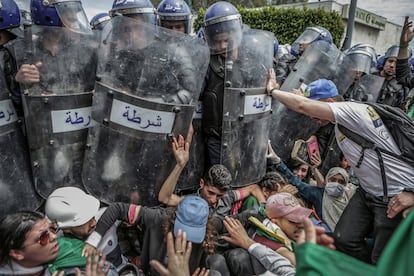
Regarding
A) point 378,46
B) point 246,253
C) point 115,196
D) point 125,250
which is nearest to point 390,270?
point 246,253

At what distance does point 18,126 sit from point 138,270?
3.83 ft

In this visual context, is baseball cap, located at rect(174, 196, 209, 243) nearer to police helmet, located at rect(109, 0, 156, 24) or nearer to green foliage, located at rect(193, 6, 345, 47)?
police helmet, located at rect(109, 0, 156, 24)

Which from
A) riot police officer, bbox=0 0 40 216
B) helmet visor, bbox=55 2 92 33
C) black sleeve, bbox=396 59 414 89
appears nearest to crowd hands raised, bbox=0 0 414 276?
riot police officer, bbox=0 0 40 216

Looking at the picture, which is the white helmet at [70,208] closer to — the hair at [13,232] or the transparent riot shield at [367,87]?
the hair at [13,232]

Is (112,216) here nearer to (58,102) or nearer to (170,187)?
(170,187)

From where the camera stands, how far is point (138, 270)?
7.59 feet

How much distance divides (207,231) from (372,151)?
3.47 feet

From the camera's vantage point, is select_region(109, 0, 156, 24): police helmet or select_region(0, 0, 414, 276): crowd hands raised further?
select_region(109, 0, 156, 24): police helmet

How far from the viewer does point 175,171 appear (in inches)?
97.1

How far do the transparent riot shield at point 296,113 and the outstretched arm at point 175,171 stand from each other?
137 centimetres

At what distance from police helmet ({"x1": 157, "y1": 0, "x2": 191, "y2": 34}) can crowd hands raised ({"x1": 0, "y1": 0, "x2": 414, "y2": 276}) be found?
0.04 m

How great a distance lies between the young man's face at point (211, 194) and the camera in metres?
2.73

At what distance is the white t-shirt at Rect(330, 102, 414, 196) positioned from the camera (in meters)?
2.17

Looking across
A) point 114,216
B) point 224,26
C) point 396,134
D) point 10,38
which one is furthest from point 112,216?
point 396,134
